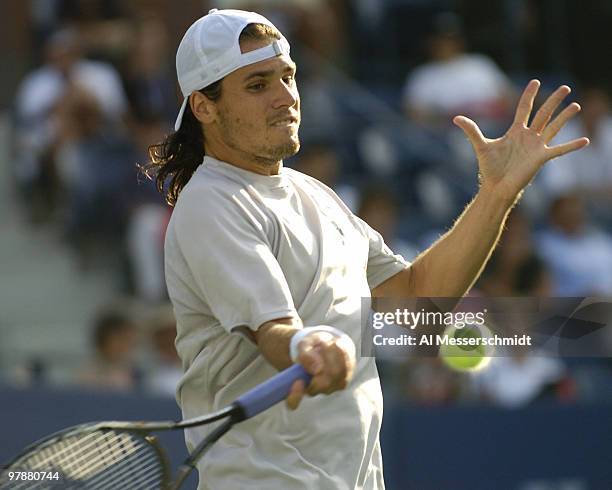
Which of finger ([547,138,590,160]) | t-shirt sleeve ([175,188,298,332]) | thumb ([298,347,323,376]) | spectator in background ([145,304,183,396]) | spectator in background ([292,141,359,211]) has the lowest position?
spectator in background ([145,304,183,396])

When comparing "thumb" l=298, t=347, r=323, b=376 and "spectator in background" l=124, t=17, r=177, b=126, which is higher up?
"thumb" l=298, t=347, r=323, b=376

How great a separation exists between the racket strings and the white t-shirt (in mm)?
229

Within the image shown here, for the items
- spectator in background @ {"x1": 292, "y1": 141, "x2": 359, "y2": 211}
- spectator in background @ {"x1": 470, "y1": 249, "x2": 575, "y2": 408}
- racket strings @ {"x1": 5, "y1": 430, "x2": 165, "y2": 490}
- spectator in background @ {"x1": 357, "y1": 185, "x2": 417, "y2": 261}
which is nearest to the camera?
racket strings @ {"x1": 5, "y1": 430, "x2": 165, "y2": 490}

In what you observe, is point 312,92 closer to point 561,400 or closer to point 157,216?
point 157,216

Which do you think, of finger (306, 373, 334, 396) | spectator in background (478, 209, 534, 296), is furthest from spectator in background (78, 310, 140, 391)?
finger (306, 373, 334, 396)

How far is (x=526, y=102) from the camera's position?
4418 mm

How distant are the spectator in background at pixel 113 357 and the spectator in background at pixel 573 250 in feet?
9.37

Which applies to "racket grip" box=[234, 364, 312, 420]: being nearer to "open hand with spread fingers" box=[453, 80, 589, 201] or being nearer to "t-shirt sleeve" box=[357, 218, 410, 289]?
"t-shirt sleeve" box=[357, 218, 410, 289]

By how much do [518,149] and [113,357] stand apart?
4536mm

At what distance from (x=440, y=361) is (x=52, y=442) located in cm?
465

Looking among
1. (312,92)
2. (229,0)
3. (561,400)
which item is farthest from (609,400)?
(229,0)

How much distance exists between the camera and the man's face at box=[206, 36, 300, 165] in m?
4.07

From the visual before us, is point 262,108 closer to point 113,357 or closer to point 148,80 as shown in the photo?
point 113,357

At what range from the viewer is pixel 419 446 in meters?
8.40
